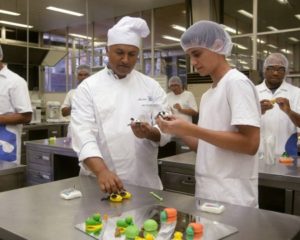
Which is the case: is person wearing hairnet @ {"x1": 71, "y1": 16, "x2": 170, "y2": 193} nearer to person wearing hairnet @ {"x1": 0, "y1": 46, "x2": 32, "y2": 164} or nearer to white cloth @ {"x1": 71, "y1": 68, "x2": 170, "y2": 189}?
white cloth @ {"x1": 71, "y1": 68, "x2": 170, "y2": 189}

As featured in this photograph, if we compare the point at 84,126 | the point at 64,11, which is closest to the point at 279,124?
the point at 84,126

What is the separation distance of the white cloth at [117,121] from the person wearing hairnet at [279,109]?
4.35ft

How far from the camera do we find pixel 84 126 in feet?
5.03

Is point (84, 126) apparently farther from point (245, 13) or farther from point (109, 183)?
point (245, 13)

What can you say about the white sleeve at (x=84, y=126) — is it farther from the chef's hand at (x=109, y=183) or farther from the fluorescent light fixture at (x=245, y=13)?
the fluorescent light fixture at (x=245, y=13)

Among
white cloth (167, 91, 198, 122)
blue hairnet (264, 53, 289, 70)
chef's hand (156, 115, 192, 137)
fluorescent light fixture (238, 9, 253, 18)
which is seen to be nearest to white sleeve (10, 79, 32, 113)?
chef's hand (156, 115, 192, 137)

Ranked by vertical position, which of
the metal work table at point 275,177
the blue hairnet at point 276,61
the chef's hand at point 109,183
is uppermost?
the blue hairnet at point 276,61

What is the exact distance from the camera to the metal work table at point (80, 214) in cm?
98

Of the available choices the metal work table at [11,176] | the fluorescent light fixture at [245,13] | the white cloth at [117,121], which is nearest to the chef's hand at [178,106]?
the fluorescent light fixture at [245,13]

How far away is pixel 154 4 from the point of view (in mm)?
6383

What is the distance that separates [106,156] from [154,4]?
532cm

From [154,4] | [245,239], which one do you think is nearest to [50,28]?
[154,4]

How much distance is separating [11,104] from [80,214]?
5.31 feet

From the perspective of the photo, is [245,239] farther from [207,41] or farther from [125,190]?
[207,41]
